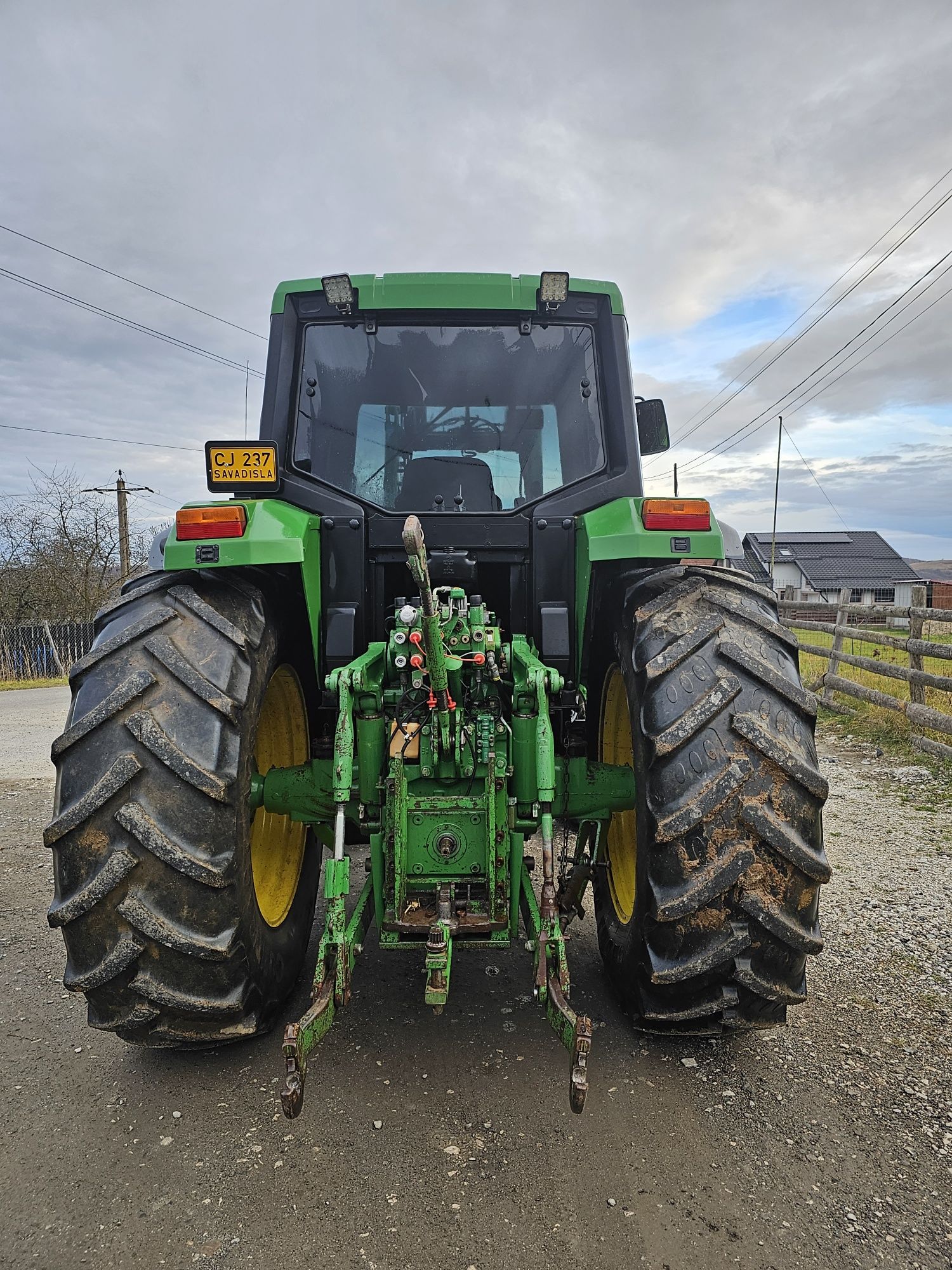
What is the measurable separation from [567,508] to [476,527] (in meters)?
0.37

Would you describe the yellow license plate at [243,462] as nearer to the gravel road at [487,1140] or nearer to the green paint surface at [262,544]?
the green paint surface at [262,544]

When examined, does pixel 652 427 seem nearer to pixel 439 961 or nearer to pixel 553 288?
Result: pixel 553 288


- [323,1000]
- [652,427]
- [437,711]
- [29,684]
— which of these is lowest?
[29,684]

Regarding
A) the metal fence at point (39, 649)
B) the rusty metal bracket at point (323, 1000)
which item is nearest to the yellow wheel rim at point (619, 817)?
the rusty metal bracket at point (323, 1000)

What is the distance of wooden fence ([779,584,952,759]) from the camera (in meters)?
7.05

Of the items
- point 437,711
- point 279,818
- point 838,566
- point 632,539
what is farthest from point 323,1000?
point 838,566

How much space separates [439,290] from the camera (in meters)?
3.23

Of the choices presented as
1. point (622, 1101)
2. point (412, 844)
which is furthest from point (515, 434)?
point (622, 1101)

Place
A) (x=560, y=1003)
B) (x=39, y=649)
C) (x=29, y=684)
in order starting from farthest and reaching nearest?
(x=39, y=649) < (x=29, y=684) < (x=560, y=1003)

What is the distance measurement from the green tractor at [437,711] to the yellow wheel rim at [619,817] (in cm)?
2

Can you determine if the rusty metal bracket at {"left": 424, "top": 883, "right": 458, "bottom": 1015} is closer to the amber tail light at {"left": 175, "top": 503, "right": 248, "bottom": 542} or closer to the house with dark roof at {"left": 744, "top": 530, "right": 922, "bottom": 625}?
the amber tail light at {"left": 175, "top": 503, "right": 248, "bottom": 542}

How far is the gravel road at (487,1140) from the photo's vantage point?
187 centimetres

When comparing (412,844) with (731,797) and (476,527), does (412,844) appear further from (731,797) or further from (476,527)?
(476,527)

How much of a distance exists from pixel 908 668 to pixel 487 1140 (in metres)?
7.05
